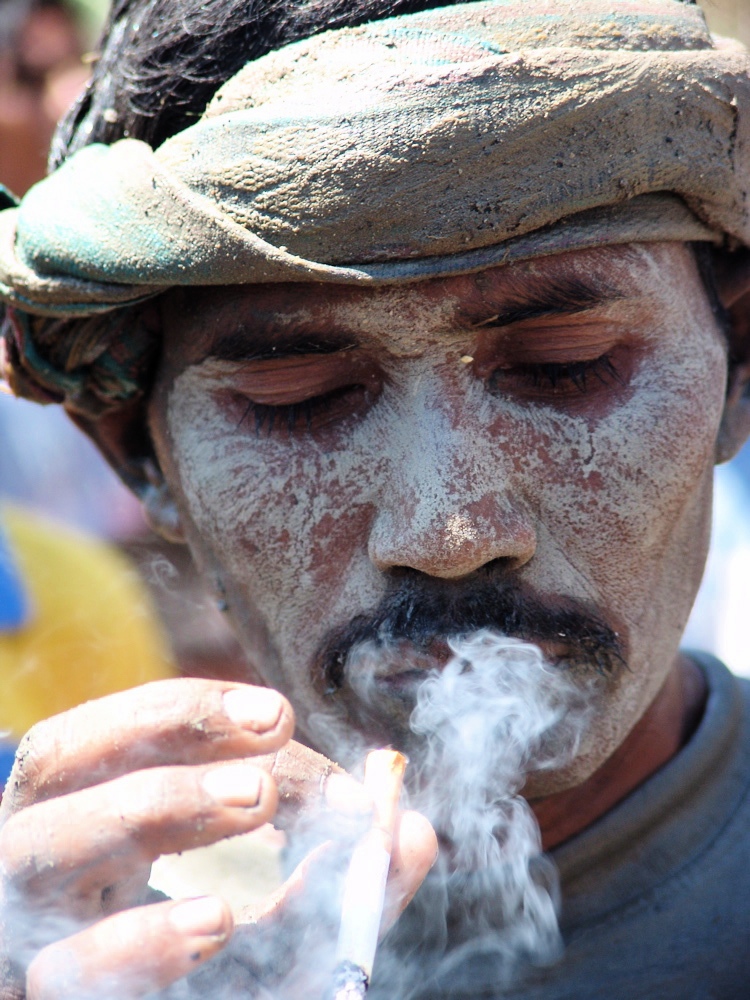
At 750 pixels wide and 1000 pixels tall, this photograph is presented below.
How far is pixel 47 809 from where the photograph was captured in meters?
1.38

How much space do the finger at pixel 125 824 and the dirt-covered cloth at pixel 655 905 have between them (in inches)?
33.5

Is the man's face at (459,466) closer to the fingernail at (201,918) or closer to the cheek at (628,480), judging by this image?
the cheek at (628,480)

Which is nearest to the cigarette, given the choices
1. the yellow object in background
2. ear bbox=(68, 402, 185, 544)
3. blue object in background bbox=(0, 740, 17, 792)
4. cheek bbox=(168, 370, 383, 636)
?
Result: cheek bbox=(168, 370, 383, 636)

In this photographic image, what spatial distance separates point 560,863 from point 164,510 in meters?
1.08

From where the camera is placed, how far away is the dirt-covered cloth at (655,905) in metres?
2.03

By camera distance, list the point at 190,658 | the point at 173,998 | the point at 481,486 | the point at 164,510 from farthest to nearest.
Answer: the point at 190,658 < the point at 164,510 < the point at 481,486 < the point at 173,998

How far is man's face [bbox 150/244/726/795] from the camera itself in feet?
6.06

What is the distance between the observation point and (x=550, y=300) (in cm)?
190

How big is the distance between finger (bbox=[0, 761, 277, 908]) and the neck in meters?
1.01

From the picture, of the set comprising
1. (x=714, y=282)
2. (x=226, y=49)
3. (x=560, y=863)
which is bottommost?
(x=560, y=863)

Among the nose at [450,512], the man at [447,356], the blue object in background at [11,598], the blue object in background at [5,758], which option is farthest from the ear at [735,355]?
the blue object in background at [11,598]

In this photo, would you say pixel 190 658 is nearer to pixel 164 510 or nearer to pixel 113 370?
pixel 164 510

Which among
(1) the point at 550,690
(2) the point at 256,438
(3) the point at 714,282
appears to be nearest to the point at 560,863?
(1) the point at 550,690

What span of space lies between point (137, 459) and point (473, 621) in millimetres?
988
